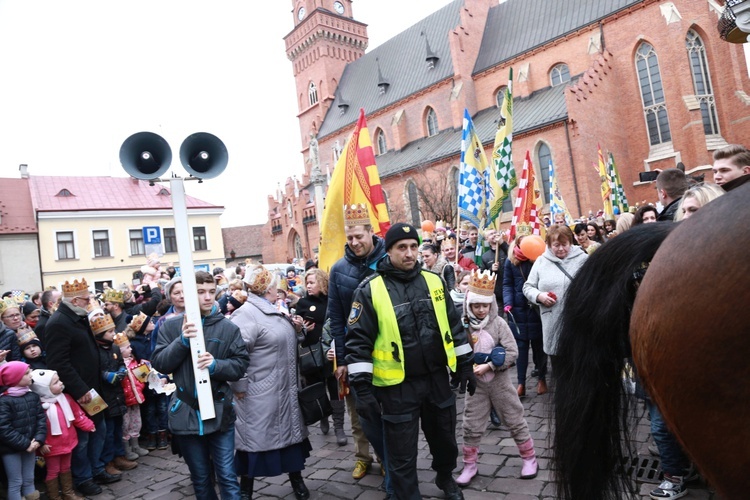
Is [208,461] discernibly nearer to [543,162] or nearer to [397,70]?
[543,162]

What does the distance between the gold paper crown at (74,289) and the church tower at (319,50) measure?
135 feet

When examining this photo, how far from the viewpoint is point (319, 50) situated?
1795 inches

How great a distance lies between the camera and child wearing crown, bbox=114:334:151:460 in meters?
5.68

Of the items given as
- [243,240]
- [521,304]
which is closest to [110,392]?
[521,304]

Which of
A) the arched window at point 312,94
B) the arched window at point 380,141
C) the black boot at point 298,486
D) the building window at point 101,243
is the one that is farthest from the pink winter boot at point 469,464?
the arched window at point 312,94

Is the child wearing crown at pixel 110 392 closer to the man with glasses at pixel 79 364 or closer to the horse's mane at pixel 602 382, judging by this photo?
the man with glasses at pixel 79 364

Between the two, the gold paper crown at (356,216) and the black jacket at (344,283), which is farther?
the gold paper crown at (356,216)

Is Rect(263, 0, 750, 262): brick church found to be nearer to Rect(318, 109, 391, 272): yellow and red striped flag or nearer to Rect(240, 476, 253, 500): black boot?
Answer: Rect(318, 109, 391, 272): yellow and red striped flag

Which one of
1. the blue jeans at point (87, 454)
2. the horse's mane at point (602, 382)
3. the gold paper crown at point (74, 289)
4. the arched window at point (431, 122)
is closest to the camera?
the horse's mane at point (602, 382)

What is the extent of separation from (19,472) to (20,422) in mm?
480

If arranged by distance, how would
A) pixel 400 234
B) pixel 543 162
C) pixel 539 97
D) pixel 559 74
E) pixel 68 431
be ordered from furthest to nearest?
pixel 559 74 < pixel 539 97 < pixel 543 162 < pixel 68 431 < pixel 400 234

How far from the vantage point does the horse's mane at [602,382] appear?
191 cm

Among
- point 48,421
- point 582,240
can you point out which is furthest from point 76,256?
point 582,240

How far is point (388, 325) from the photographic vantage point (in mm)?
3234
